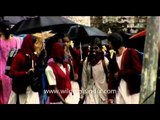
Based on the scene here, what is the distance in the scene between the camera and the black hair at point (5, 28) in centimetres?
618

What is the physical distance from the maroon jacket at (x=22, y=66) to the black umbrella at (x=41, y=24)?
0.45 ft

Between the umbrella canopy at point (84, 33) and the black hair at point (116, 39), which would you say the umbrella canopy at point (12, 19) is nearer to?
the umbrella canopy at point (84, 33)

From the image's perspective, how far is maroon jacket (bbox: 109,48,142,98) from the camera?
6.29 m

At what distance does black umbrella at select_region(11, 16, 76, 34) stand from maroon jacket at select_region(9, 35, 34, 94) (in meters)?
0.14

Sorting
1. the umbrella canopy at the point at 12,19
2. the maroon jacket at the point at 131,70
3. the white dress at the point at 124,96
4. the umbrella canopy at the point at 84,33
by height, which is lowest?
the white dress at the point at 124,96

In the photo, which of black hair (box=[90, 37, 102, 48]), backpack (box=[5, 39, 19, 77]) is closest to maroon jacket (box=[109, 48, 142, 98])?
black hair (box=[90, 37, 102, 48])

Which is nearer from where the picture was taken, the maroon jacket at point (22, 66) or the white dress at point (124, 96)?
the maroon jacket at point (22, 66)

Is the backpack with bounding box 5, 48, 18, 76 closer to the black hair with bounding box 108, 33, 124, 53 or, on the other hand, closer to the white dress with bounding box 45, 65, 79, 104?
the white dress with bounding box 45, 65, 79, 104

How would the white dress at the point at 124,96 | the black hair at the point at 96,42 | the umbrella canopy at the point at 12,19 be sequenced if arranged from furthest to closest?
the white dress at the point at 124,96 → the black hair at the point at 96,42 → the umbrella canopy at the point at 12,19

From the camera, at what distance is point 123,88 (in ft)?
21.0

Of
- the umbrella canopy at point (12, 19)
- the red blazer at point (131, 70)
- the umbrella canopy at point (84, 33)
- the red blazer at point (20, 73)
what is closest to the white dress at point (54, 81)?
the red blazer at point (20, 73)

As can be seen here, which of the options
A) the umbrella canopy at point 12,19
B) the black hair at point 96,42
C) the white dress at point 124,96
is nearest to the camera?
the umbrella canopy at point 12,19

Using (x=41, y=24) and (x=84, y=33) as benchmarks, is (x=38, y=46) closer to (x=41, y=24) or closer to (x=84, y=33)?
(x=41, y=24)
